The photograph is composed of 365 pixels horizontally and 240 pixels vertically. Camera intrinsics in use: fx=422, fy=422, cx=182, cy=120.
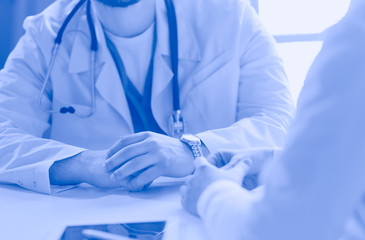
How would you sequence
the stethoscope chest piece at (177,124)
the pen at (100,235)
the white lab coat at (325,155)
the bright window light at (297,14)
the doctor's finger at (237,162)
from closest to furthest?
the white lab coat at (325,155)
the pen at (100,235)
the doctor's finger at (237,162)
the stethoscope chest piece at (177,124)
the bright window light at (297,14)

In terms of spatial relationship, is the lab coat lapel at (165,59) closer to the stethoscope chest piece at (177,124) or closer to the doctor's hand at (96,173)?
the stethoscope chest piece at (177,124)

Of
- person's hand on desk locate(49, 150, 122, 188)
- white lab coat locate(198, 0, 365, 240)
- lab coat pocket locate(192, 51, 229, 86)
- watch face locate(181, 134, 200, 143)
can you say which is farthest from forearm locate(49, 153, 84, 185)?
white lab coat locate(198, 0, 365, 240)

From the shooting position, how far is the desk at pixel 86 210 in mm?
626

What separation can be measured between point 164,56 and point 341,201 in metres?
0.92

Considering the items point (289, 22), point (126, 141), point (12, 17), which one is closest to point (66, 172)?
point (126, 141)

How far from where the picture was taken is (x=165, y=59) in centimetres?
123

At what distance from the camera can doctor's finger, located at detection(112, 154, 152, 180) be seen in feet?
2.71

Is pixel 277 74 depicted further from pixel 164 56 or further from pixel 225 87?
pixel 164 56

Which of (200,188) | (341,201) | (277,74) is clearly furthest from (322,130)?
(277,74)

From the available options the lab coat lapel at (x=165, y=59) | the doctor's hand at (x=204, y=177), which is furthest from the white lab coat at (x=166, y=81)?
the doctor's hand at (x=204, y=177)

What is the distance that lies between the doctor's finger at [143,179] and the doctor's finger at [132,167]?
12mm

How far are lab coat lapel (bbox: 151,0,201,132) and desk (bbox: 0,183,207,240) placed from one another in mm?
341

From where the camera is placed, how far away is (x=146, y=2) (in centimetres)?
129

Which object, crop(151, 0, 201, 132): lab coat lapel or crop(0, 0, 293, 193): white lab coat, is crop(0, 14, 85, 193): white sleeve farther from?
crop(151, 0, 201, 132): lab coat lapel
